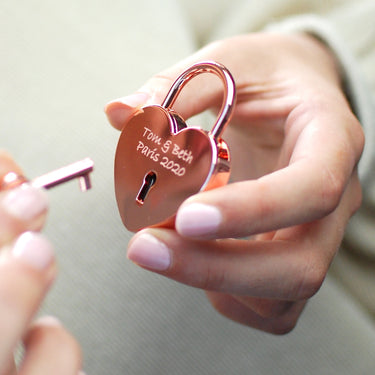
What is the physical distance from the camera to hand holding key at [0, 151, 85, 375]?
357mm

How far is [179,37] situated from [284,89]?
346 mm

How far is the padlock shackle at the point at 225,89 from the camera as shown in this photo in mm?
535

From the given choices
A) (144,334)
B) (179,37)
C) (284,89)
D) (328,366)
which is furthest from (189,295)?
(179,37)

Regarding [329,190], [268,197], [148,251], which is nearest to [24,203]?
[148,251]

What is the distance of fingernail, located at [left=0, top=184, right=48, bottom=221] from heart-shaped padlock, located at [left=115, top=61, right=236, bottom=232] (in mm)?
160

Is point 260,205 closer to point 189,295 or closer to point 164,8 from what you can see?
point 189,295

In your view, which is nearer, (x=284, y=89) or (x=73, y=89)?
(x=284, y=89)

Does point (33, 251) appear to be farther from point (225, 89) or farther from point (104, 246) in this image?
point (104, 246)

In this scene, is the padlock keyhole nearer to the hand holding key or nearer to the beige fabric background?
the hand holding key

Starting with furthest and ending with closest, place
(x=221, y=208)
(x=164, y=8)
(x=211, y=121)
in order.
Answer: (x=164, y=8) < (x=211, y=121) < (x=221, y=208)

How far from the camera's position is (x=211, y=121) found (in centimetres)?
96

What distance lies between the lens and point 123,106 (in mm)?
598

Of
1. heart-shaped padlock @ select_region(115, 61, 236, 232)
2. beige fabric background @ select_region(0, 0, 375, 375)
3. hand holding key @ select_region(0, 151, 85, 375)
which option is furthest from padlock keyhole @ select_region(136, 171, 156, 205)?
beige fabric background @ select_region(0, 0, 375, 375)

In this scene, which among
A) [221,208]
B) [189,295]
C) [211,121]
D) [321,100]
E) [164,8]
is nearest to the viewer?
[221,208]
